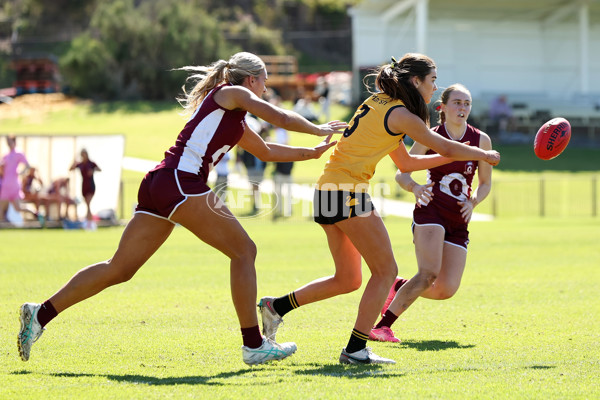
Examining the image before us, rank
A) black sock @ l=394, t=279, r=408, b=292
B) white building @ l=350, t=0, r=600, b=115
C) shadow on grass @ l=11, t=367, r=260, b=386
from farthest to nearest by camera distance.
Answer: white building @ l=350, t=0, r=600, b=115, black sock @ l=394, t=279, r=408, b=292, shadow on grass @ l=11, t=367, r=260, b=386

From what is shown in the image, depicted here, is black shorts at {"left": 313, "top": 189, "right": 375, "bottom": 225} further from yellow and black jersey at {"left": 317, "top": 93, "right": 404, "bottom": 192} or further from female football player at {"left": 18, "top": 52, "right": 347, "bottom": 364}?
female football player at {"left": 18, "top": 52, "right": 347, "bottom": 364}

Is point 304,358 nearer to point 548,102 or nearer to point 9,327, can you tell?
point 9,327

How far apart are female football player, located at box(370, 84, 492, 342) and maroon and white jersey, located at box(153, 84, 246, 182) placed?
177cm

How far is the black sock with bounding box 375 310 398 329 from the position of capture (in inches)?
272

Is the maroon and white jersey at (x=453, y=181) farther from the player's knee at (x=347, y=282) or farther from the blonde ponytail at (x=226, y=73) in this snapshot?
the blonde ponytail at (x=226, y=73)

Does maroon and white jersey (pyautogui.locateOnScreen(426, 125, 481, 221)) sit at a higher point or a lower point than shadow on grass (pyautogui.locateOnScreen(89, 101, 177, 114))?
lower

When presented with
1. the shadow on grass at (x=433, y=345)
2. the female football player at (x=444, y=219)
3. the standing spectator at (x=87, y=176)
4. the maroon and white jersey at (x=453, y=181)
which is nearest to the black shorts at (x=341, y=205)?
the female football player at (x=444, y=219)

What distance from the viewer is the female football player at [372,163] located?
19.1 ft

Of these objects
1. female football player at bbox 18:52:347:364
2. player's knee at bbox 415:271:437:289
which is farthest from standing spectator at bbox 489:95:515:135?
female football player at bbox 18:52:347:364

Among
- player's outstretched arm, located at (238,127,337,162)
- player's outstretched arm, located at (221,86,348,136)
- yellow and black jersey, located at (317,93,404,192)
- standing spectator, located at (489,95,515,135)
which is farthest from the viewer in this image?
standing spectator, located at (489,95,515,135)

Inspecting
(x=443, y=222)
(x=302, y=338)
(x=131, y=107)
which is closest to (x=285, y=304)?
(x=302, y=338)

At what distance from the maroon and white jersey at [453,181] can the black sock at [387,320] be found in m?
1.00

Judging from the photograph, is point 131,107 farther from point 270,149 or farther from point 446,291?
point 270,149

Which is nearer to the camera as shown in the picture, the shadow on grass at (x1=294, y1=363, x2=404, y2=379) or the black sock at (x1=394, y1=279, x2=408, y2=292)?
the shadow on grass at (x1=294, y1=363, x2=404, y2=379)
